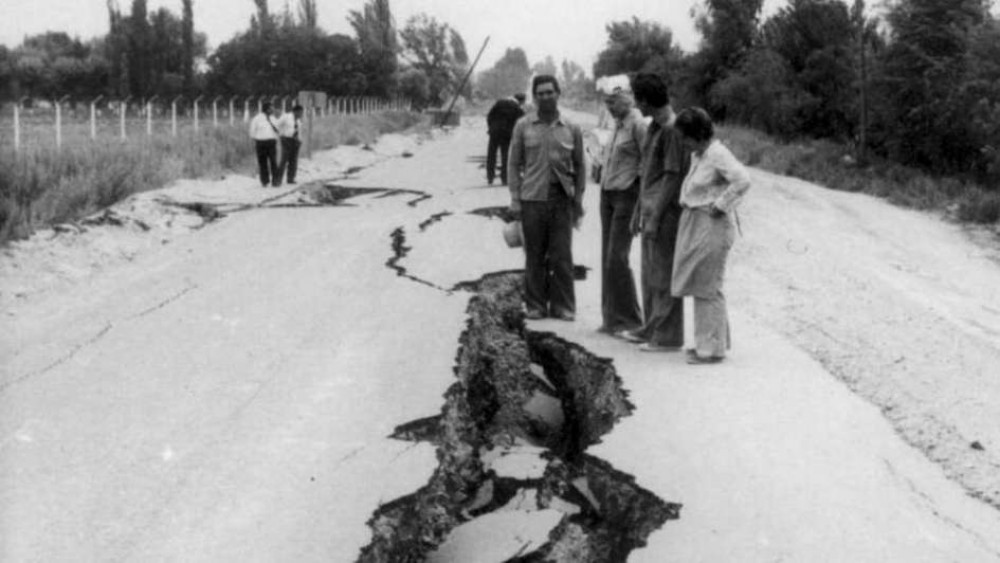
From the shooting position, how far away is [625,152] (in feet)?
21.5

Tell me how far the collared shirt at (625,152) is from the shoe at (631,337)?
3.01 feet

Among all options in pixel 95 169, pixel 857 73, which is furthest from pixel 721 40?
pixel 95 169

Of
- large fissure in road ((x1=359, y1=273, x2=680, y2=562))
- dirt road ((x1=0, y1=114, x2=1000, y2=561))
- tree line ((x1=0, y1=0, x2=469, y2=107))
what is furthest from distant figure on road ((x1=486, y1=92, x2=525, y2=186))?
tree line ((x1=0, y1=0, x2=469, y2=107))

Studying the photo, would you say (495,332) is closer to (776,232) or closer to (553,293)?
(553,293)

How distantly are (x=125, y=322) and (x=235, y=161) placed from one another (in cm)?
1315

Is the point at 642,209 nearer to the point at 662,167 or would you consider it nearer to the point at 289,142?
the point at 662,167

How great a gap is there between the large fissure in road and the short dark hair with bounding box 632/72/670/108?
1547 millimetres

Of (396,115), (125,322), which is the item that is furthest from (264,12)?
(125,322)

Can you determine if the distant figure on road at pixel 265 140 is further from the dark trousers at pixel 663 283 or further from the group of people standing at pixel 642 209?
the dark trousers at pixel 663 283

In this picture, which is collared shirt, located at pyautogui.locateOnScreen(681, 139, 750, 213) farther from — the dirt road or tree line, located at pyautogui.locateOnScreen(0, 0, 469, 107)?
tree line, located at pyautogui.locateOnScreen(0, 0, 469, 107)

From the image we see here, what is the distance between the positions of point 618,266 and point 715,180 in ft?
3.49

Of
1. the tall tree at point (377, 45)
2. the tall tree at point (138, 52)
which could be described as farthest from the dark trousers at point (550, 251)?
the tall tree at point (377, 45)

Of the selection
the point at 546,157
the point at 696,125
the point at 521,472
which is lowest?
the point at 521,472

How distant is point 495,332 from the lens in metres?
7.09
